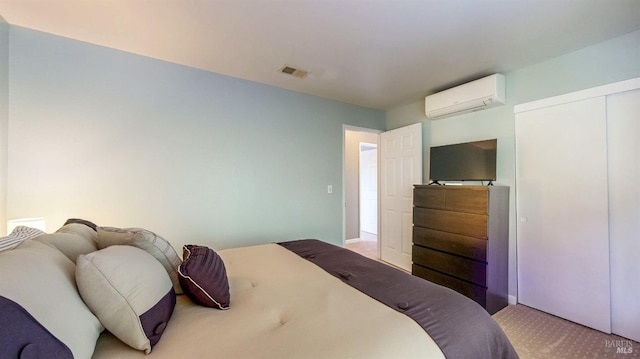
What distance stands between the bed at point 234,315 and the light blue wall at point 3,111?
3.49 ft

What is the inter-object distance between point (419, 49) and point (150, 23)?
87.3 inches

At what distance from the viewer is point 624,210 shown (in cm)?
205

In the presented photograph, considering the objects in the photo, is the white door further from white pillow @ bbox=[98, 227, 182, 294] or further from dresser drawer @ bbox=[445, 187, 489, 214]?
white pillow @ bbox=[98, 227, 182, 294]

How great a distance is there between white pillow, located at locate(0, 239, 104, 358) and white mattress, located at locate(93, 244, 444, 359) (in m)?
0.13

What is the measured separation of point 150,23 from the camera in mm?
1916

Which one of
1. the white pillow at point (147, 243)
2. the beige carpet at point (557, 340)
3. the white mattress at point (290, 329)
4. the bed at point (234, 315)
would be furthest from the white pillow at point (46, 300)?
the beige carpet at point (557, 340)

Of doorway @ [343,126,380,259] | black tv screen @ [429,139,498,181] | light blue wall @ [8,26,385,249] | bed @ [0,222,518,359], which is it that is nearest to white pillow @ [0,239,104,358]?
bed @ [0,222,518,359]

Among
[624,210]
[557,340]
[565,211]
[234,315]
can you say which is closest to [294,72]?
[234,315]

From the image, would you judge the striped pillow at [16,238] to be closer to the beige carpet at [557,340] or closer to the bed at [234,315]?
the bed at [234,315]

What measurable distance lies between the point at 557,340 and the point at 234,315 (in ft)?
8.37

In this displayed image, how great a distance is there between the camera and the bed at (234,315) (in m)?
0.76

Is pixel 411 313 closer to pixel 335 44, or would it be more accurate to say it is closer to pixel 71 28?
pixel 335 44

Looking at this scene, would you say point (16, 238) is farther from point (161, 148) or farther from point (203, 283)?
point (161, 148)

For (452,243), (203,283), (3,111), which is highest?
(3,111)
